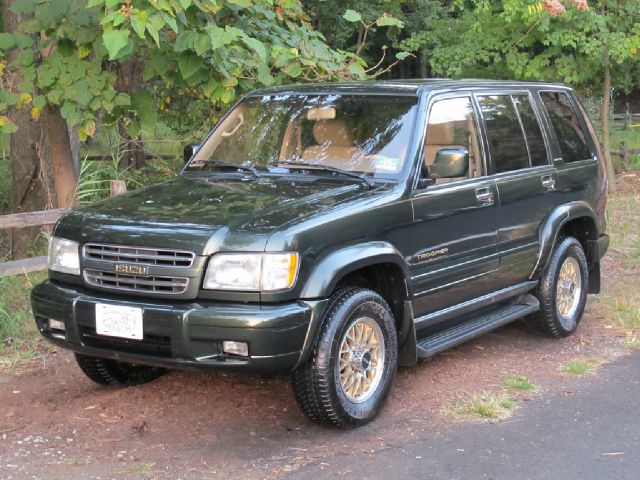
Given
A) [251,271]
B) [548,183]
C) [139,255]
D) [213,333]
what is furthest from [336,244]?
[548,183]

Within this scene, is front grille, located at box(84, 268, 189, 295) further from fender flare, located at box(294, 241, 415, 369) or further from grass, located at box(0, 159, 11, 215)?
grass, located at box(0, 159, 11, 215)

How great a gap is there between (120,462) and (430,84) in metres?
3.07

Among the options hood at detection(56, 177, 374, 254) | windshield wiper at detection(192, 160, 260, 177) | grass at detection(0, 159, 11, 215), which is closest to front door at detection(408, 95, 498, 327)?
hood at detection(56, 177, 374, 254)

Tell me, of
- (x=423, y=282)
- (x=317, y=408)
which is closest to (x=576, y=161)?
(x=423, y=282)

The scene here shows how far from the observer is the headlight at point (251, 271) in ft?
13.9

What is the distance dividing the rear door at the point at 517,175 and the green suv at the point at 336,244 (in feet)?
0.05

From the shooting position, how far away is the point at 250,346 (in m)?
4.20

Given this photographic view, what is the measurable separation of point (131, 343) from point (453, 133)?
2567 millimetres

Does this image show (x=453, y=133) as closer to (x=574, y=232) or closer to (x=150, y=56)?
(x=574, y=232)

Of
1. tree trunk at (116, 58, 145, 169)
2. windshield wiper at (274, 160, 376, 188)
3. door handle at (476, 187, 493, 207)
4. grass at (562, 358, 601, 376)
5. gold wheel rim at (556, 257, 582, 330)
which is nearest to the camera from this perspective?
windshield wiper at (274, 160, 376, 188)

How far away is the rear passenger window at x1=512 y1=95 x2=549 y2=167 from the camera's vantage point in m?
6.39

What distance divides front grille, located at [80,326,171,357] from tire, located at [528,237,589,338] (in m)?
3.26

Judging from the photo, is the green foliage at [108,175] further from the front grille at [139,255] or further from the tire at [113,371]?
the front grille at [139,255]

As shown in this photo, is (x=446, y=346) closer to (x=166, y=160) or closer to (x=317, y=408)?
(x=317, y=408)
